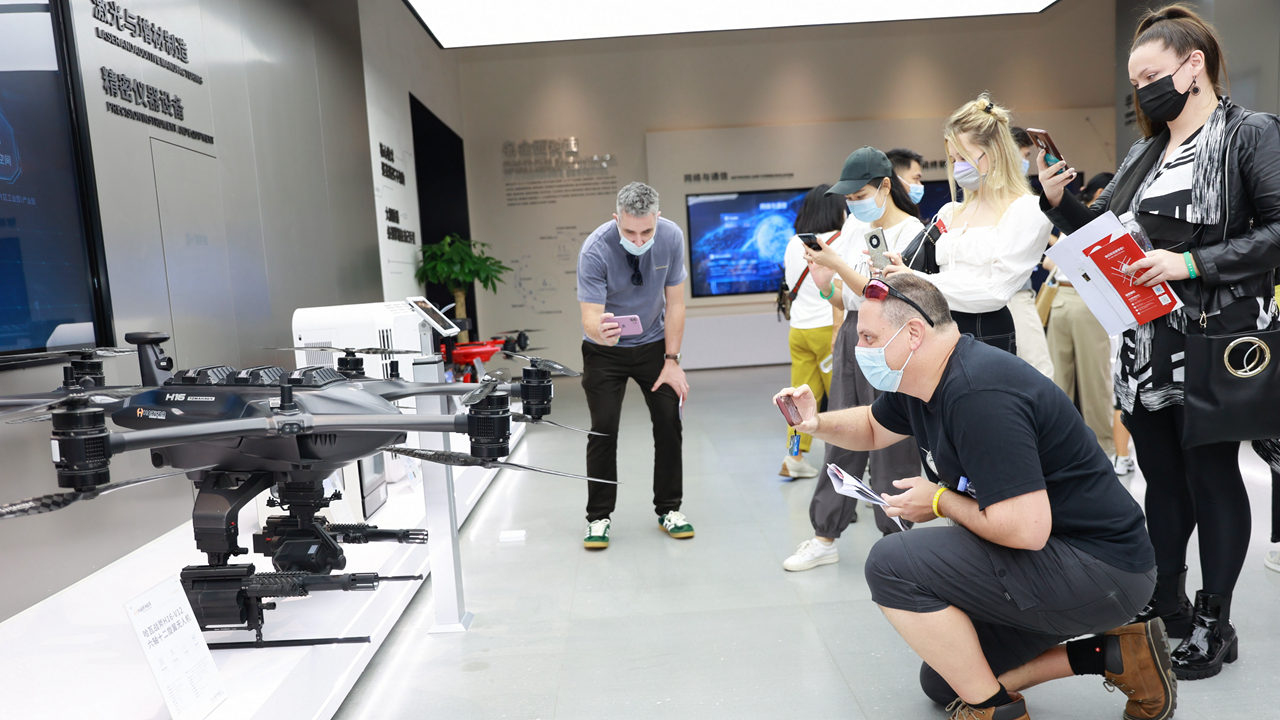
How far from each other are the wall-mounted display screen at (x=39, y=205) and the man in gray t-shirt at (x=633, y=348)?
176 centimetres

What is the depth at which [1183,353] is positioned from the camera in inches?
79.9

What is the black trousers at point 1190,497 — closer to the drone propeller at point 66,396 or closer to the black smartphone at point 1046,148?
the black smartphone at point 1046,148

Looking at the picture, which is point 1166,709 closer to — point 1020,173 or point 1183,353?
point 1183,353

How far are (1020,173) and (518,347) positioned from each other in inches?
67.4

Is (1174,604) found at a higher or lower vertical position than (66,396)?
lower

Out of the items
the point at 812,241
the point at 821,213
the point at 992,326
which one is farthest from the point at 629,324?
the point at 992,326

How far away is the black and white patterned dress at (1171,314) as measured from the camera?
199 cm

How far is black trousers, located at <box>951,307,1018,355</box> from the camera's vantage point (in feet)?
8.11

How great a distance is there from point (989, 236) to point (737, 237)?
304 inches

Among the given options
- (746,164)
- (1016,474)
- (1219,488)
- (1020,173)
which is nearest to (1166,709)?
(1219,488)

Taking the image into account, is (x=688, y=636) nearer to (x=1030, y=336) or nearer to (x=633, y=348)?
(x=633, y=348)

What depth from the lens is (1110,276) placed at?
2.07 meters

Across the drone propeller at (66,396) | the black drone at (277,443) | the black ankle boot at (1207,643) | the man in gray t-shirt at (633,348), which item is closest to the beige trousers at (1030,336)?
the black ankle boot at (1207,643)

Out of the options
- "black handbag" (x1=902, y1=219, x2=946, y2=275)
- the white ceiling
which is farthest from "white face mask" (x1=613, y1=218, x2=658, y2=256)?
the white ceiling
